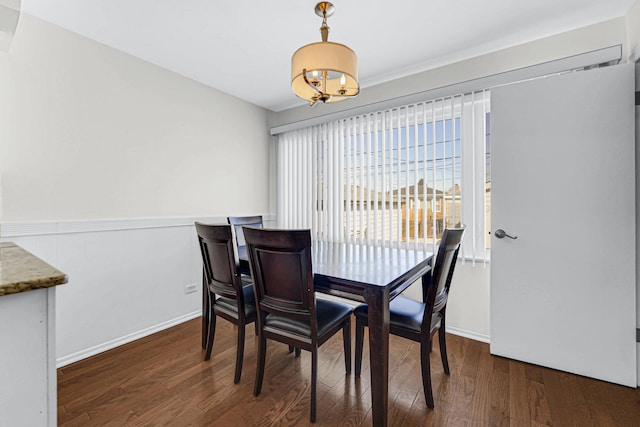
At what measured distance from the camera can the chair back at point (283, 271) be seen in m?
1.51

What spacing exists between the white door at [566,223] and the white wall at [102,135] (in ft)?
8.65

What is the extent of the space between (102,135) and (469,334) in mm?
3393

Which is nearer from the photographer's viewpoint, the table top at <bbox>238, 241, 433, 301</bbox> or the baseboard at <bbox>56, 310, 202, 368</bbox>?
the table top at <bbox>238, 241, 433, 301</bbox>

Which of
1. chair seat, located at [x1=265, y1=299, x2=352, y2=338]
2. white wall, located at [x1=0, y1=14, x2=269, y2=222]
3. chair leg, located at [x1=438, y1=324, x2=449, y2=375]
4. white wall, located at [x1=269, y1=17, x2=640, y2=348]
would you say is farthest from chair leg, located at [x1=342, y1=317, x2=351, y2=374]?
white wall, located at [x1=0, y1=14, x2=269, y2=222]

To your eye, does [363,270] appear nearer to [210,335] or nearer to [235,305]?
[235,305]

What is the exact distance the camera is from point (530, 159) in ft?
6.88

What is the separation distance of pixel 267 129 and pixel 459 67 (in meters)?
2.27

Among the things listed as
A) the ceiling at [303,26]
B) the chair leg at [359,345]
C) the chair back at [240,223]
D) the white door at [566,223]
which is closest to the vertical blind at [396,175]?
the white door at [566,223]

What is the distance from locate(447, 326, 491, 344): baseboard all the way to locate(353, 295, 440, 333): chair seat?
37.8 inches

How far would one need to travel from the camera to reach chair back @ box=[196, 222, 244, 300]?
1852 millimetres

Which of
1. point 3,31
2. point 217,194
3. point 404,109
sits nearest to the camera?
point 3,31

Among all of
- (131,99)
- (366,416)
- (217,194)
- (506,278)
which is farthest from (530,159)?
(131,99)

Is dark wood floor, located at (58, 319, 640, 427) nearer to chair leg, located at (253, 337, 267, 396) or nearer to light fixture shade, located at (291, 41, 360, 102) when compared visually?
chair leg, located at (253, 337, 267, 396)

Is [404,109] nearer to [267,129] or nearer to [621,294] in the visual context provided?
[267,129]
